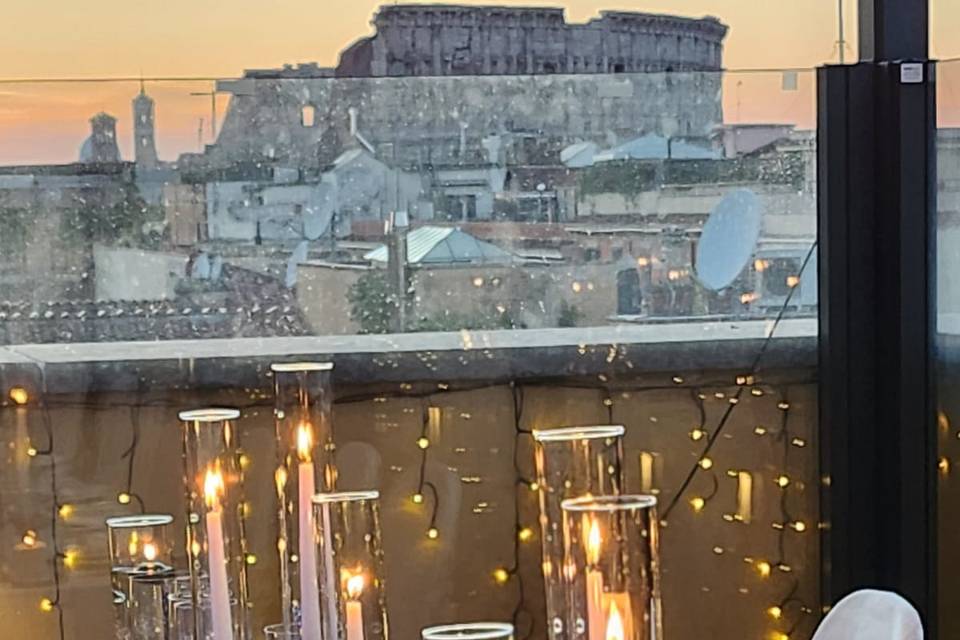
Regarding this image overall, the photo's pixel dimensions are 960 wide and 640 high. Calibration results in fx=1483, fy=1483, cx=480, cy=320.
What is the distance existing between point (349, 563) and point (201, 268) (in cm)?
151

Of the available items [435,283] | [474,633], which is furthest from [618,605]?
[435,283]

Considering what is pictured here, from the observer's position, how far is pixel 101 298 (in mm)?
2906

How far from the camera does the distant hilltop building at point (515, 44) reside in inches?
119

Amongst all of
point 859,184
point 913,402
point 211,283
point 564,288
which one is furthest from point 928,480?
point 211,283

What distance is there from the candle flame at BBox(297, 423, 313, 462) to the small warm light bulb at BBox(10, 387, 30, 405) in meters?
1.26

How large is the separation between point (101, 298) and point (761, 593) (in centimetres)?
151

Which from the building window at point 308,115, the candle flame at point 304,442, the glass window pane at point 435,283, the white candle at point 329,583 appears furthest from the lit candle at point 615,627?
the building window at point 308,115

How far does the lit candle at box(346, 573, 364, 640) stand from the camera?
57.1 inches

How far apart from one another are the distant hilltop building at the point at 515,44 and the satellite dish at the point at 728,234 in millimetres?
295

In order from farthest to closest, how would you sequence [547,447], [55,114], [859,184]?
1. [859,184]
2. [55,114]
3. [547,447]

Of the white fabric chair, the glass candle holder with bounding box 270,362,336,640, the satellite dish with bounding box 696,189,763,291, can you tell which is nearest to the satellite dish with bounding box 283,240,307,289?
the satellite dish with bounding box 696,189,763,291

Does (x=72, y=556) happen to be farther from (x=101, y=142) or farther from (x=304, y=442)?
(x=304, y=442)

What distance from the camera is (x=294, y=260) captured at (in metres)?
2.95

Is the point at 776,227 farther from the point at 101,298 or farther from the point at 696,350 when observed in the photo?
the point at 101,298
